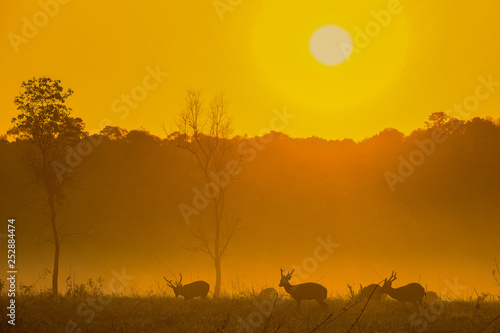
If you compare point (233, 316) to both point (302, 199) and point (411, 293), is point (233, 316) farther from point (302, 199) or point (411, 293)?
point (302, 199)

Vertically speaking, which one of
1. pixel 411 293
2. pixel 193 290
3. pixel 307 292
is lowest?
pixel 411 293

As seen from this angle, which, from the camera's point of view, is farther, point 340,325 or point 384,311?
point 384,311

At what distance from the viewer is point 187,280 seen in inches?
2510

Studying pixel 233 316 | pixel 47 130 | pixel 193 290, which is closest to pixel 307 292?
pixel 233 316

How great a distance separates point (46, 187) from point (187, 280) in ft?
116

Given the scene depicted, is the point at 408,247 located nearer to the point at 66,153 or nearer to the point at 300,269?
the point at 300,269

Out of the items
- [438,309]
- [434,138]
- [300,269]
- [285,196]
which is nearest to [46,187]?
[438,309]

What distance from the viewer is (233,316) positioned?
774 inches

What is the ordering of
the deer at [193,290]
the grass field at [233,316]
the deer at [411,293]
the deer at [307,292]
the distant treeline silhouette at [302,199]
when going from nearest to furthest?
the grass field at [233,316] → the deer at [411,293] → the deer at [307,292] → the deer at [193,290] → the distant treeline silhouette at [302,199]

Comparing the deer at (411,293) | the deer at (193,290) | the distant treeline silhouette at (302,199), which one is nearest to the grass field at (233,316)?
the deer at (411,293)

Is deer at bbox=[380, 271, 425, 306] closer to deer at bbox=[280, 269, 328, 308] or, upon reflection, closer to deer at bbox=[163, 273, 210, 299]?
deer at bbox=[280, 269, 328, 308]

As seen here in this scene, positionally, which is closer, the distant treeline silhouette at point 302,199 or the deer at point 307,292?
the deer at point 307,292

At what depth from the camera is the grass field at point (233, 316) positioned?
688 inches

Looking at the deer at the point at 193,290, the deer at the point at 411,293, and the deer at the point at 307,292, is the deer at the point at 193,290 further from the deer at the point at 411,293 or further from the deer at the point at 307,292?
the deer at the point at 411,293
